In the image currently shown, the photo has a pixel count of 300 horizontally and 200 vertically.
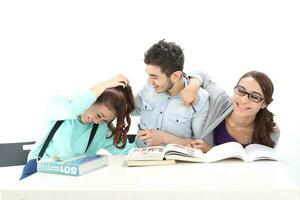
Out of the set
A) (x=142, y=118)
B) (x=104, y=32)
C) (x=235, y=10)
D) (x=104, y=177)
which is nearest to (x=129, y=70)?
(x=104, y=32)

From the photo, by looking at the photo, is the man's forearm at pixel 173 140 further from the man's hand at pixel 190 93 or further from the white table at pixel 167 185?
the white table at pixel 167 185

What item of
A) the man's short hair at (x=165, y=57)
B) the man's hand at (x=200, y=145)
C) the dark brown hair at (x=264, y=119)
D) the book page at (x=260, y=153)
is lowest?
the man's hand at (x=200, y=145)

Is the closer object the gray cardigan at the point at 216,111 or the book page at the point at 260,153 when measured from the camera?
the book page at the point at 260,153

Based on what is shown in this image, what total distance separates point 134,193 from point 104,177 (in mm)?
175

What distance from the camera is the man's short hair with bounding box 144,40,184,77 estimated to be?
1.69 metres

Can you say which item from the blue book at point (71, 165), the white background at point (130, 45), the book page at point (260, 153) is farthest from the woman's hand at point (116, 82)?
the book page at point (260, 153)

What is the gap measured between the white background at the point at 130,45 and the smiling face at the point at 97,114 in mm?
483

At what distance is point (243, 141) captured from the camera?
5.75ft

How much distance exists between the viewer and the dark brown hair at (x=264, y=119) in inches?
64.1

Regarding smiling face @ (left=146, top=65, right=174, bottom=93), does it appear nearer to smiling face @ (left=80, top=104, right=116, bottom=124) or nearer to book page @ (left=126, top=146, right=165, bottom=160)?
smiling face @ (left=80, top=104, right=116, bottom=124)

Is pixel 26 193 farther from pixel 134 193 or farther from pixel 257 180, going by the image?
pixel 257 180

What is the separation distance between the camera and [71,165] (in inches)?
49.4

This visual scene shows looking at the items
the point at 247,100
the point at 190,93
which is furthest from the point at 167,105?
the point at 247,100

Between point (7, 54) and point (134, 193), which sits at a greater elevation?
point (7, 54)
